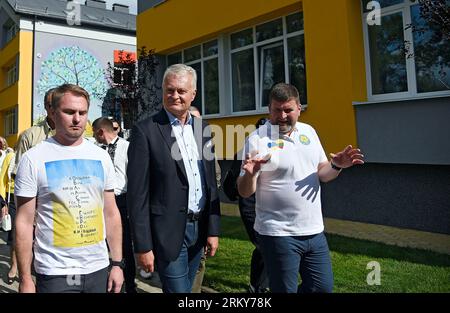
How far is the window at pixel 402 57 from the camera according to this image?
20.2 ft

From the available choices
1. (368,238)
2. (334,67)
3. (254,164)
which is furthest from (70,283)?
(334,67)

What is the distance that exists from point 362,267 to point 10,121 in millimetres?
25963

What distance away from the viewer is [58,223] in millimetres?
2207

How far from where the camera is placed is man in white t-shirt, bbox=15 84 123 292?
218 cm

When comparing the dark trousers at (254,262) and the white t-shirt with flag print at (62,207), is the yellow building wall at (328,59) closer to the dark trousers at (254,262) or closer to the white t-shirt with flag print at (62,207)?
the dark trousers at (254,262)

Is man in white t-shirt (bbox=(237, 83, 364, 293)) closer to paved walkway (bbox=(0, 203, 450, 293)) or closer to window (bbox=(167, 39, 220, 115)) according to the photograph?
paved walkway (bbox=(0, 203, 450, 293))

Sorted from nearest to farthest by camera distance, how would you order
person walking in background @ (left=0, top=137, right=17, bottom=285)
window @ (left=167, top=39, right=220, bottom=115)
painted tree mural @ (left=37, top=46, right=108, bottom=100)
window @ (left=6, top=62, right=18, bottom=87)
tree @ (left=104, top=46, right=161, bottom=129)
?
person walking in background @ (left=0, top=137, right=17, bottom=285) → window @ (left=167, top=39, right=220, bottom=115) → tree @ (left=104, top=46, right=161, bottom=129) → painted tree mural @ (left=37, top=46, right=108, bottom=100) → window @ (left=6, top=62, right=18, bottom=87)

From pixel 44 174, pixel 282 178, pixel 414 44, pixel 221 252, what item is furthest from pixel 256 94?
pixel 44 174

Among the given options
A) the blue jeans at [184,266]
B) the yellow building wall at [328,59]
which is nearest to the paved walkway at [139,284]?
the blue jeans at [184,266]

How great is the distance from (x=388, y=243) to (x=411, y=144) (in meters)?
1.57

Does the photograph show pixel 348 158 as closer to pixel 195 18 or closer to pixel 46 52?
pixel 195 18

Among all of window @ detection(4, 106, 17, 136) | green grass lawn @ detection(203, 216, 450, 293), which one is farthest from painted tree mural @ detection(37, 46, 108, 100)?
green grass lawn @ detection(203, 216, 450, 293)

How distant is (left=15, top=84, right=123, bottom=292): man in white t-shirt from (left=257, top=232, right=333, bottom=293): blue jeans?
1.09 meters
